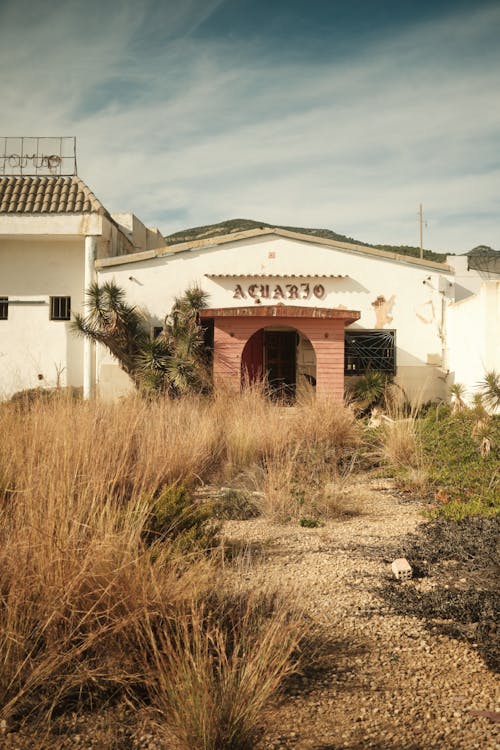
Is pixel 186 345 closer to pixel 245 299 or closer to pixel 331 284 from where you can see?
pixel 245 299

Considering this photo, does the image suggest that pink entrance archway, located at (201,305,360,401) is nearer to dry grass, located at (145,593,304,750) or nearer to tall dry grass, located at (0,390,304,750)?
tall dry grass, located at (0,390,304,750)

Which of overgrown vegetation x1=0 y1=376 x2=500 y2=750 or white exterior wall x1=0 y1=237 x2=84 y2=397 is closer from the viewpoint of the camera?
overgrown vegetation x1=0 y1=376 x2=500 y2=750

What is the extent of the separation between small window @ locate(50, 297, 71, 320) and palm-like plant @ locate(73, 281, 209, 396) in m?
1.87

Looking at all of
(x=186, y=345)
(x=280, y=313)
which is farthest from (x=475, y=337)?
(x=186, y=345)

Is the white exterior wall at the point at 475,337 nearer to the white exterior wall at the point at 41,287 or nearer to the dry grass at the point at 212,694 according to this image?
the white exterior wall at the point at 41,287

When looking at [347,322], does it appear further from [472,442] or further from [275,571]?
[275,571]

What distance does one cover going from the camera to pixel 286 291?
17.2 metres

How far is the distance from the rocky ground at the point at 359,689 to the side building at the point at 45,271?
558 inches

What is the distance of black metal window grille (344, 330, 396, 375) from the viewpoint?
1697 centimetres

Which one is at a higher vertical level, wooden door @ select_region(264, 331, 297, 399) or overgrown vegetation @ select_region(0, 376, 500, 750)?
wooden door @ select_region(264, 331, 297, 399)

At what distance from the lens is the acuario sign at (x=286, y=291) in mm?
17109

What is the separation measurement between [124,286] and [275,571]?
43.4ft

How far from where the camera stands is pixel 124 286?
17016 mm

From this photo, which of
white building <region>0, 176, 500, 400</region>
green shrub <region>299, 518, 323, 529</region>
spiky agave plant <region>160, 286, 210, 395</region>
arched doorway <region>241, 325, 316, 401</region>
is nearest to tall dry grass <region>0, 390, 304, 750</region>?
green shrub <region>299, 518, 323, 529</region>
